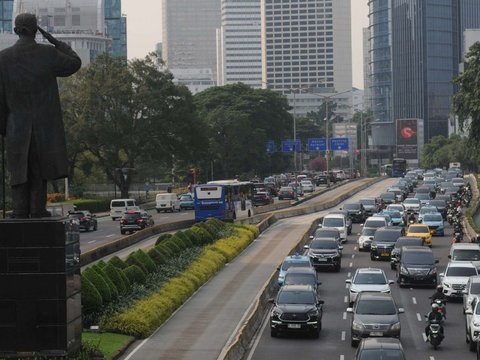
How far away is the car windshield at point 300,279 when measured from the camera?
41.7m

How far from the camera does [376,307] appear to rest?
34219 millimetres

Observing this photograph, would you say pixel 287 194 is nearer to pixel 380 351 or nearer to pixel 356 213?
pixel 356 213

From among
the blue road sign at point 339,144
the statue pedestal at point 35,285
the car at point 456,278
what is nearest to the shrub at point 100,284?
the statue pedestal at point 35,285

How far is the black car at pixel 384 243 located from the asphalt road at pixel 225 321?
1510 millimetres

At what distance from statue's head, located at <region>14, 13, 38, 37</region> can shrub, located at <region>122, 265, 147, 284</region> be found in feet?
51.2

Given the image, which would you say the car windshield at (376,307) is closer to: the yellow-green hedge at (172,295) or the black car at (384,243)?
the yellow-green hedge at (172,295)

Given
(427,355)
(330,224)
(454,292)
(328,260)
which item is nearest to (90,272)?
(427,355)

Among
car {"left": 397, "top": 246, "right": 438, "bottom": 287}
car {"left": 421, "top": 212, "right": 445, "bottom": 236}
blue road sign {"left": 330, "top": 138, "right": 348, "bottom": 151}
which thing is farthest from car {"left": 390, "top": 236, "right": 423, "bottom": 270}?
blue road sign {"left": 330, "top": 138, "right": 348, "bottom": 151}

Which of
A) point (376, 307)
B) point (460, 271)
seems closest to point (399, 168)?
point (460, 271)

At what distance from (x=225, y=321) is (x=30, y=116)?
46.7 ft

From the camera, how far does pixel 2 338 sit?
948 inches

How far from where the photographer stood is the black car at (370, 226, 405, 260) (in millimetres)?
56469

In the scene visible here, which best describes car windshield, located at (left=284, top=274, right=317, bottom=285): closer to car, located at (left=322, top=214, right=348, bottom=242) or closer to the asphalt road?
the asphalt road

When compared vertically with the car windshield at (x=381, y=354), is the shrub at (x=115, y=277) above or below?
above
